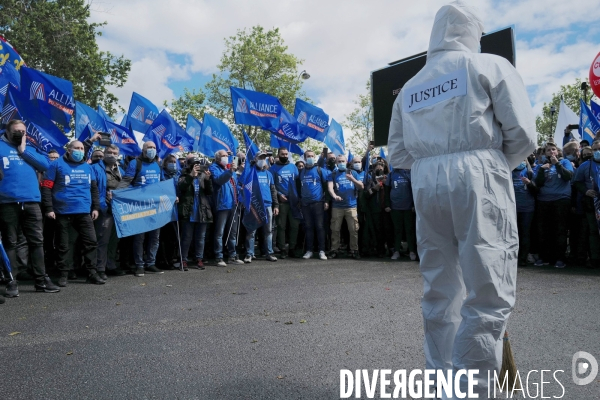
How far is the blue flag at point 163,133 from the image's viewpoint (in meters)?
11.6

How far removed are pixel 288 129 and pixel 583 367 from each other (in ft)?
31.7

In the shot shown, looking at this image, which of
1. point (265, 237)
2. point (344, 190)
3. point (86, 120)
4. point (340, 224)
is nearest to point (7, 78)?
point (86, 120)

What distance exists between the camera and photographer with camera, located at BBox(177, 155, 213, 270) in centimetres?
887

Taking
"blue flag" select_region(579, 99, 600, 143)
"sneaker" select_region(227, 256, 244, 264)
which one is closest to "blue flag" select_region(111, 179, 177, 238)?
"sneaker" select_region(227, 256, 244, 264)

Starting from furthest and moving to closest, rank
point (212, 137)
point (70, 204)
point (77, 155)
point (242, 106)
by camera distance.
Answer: point (242, 106)
point (212, 137)
point (77, 155)
point (70, 204)

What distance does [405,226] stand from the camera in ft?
32.8

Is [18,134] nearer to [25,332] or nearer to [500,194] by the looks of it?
[25,332]

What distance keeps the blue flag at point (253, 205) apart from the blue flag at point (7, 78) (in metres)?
4.46

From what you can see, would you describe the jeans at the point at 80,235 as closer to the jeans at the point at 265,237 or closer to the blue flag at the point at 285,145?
the jeans at the point at 265,237

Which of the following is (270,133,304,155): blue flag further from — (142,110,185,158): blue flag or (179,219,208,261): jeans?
(179,219,208,261): jeans

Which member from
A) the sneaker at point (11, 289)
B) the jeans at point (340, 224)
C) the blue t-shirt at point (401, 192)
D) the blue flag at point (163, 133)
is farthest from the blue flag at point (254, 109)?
the sneaker at point (11, 289)

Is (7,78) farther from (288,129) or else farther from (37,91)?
(288,129)

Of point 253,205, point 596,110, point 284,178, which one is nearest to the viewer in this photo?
point 253,205

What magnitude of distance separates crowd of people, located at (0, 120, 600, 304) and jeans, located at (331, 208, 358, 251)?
0.08 feet
